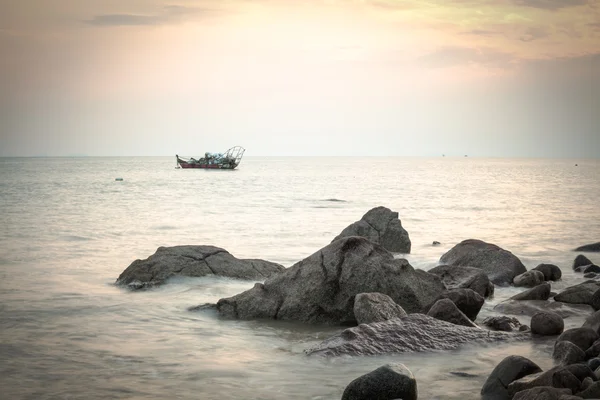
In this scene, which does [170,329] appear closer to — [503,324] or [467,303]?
[467,303]

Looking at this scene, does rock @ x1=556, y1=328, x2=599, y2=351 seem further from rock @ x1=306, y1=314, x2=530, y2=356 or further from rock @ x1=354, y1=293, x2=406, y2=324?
rock @ x1=354, y1=293, x2=406, y2=324

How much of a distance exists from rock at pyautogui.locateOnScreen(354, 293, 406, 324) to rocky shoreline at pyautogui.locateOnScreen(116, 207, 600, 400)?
16mm

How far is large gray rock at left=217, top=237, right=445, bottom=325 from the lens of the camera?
1045 centimetres

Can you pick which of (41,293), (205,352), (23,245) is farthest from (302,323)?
(23,245)

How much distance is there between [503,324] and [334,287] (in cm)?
261

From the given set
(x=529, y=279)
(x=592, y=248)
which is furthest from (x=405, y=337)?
(x=592, y=248)

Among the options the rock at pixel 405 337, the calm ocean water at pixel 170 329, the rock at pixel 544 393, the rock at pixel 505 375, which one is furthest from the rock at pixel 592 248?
the rock at pixel 544 393

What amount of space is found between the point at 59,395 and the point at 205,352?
2.13m

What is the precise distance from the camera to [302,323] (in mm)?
10352

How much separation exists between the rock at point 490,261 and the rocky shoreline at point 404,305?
0.02 metres

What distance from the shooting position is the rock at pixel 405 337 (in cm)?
844

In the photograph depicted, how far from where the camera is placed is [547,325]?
9281 millimetres

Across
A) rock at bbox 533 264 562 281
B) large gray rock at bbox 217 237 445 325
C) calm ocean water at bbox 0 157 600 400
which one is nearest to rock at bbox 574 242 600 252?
calm ocean water at bbox 0 157 600 400

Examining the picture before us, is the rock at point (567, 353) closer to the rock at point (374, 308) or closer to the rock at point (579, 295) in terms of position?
the rock at point (374, 308)
